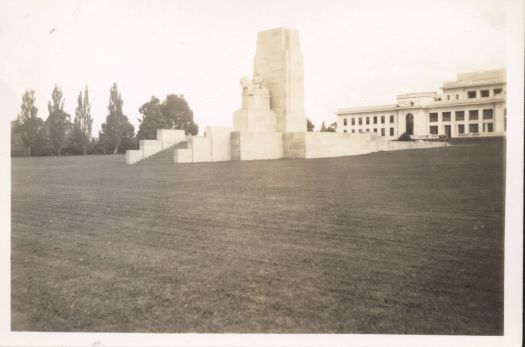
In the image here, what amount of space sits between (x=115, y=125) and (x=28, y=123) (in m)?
3.05

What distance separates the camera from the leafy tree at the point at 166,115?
8.73 metres

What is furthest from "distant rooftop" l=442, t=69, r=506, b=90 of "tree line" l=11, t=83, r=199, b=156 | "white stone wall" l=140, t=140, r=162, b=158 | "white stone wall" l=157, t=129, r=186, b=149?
"white stone wall" l=157, t=129, r=186, b=149

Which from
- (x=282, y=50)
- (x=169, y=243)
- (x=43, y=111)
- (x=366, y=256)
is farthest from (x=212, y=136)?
(x=366, y=256)

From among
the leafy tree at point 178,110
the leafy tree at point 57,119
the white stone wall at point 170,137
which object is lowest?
the leafy tree at point 57,119

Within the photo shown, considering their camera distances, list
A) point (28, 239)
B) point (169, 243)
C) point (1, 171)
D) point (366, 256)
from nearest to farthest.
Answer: point (366, 256)
point (169, 243)
point (28, 239)
point (1, 171)

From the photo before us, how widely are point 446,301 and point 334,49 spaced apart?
455cm

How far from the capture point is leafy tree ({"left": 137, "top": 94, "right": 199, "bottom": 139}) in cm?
873

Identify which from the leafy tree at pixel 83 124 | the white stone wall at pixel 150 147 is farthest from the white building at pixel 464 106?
the white stone wall at pixel 150 147

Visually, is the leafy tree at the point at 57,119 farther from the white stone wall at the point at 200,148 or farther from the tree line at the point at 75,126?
the white stone wall at the point at 200,148

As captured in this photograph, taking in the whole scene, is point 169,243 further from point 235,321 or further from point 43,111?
point 43,111

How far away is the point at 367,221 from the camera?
503 centimetres

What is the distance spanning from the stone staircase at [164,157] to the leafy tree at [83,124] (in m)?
3.72

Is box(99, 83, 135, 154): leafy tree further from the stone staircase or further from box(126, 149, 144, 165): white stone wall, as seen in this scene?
the stone staircase

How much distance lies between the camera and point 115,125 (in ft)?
32.2
